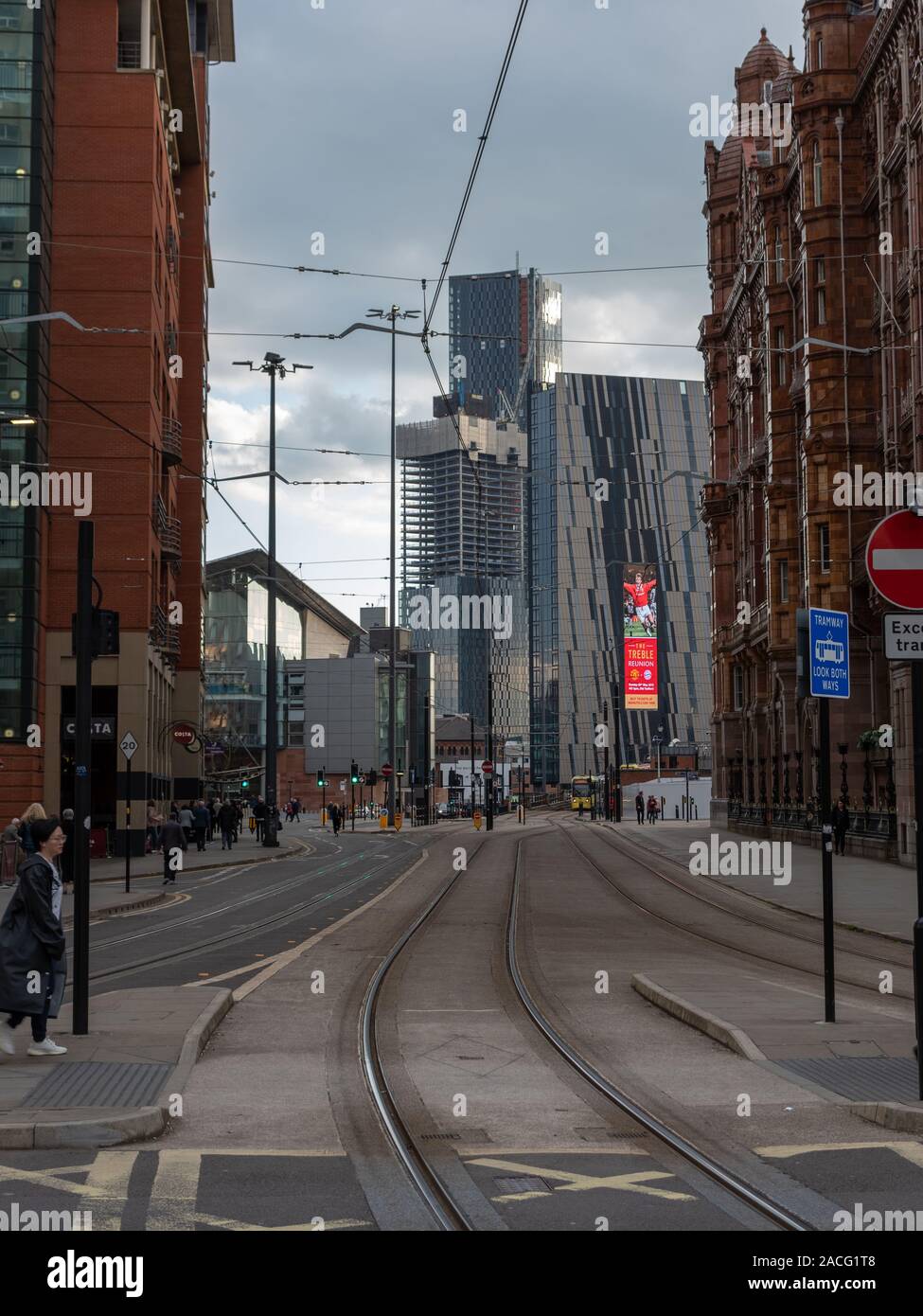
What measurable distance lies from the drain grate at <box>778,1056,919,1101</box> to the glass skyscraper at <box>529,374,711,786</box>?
167m

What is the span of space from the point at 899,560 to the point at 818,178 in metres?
45.4

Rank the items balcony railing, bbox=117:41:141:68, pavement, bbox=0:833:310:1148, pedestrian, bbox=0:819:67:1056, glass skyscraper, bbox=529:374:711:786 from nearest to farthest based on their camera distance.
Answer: pavement, bbox=0:833:310:1148, pedestrian, bbox=0:819:67:1056, balcony railing, bbox=117:41:141:68, glass skyscraper, bbox=529:374:711:786

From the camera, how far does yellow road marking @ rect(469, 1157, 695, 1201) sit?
25.3 ft

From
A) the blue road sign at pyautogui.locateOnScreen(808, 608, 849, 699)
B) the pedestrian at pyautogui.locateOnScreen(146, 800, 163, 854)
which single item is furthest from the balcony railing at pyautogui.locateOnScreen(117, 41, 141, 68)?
the blue road sign at pyautogui.locateOnScreen(808, 608, 849, 699)

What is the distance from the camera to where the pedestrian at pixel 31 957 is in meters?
11.4

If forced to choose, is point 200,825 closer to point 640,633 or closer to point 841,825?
point 841,825

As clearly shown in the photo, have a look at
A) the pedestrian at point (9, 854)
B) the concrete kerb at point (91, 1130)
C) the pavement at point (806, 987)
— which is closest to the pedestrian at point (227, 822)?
the pedestrian at point (9, 854)

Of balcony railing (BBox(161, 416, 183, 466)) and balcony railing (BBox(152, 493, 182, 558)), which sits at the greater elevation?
balcony railing (BBox(161, 416, 183, 466))

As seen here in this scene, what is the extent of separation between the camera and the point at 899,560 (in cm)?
1068

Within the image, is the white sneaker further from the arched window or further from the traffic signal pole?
the arched window

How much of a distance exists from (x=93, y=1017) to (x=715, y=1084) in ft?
18.7

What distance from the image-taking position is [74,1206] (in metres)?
7.33

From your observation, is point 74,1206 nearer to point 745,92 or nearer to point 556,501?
point 745,92

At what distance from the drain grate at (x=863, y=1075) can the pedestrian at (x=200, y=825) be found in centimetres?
4327
